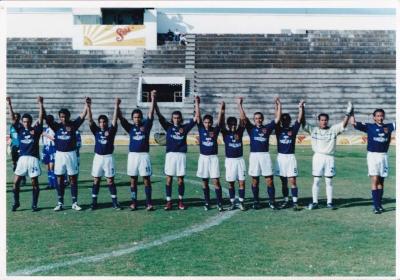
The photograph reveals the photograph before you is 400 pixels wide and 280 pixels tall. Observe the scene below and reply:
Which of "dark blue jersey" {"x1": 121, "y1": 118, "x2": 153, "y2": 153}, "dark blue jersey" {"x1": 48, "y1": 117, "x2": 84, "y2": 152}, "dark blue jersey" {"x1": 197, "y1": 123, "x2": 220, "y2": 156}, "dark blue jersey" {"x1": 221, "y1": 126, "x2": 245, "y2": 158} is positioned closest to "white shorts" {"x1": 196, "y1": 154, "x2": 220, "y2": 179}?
"dark blue jersey" {"x1": 197, "y1": 123, "x2": 220, "y2": 156}

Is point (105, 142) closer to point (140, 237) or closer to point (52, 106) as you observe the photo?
point (140, 237)

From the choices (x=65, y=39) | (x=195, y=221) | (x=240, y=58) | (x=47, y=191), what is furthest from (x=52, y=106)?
(x=195, y=221)

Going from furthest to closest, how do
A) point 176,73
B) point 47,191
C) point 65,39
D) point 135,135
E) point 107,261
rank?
point 65,39 < point 176,73 < point 47,191 < point 135,135 < point 107,261

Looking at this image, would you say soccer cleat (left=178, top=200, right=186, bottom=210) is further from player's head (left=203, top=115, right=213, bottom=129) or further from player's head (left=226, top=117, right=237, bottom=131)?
player's head (left=226, top=117, right=237, bottom=131)

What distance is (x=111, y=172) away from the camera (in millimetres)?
9961

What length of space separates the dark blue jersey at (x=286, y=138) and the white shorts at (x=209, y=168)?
4.62ft

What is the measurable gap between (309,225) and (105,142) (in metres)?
4.38

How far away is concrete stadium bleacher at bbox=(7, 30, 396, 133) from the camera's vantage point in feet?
98.0

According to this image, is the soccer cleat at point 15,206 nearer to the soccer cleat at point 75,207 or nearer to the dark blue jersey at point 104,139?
the soccer cleat at point 75,207

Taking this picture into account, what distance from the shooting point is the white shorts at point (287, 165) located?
993cm

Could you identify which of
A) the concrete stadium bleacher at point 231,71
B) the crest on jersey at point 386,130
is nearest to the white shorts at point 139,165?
the crest on jersey at point 386,130

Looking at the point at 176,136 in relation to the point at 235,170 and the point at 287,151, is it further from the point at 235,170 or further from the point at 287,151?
the point at 287,151

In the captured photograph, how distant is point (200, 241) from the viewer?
301 inches

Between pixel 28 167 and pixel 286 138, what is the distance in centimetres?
532
